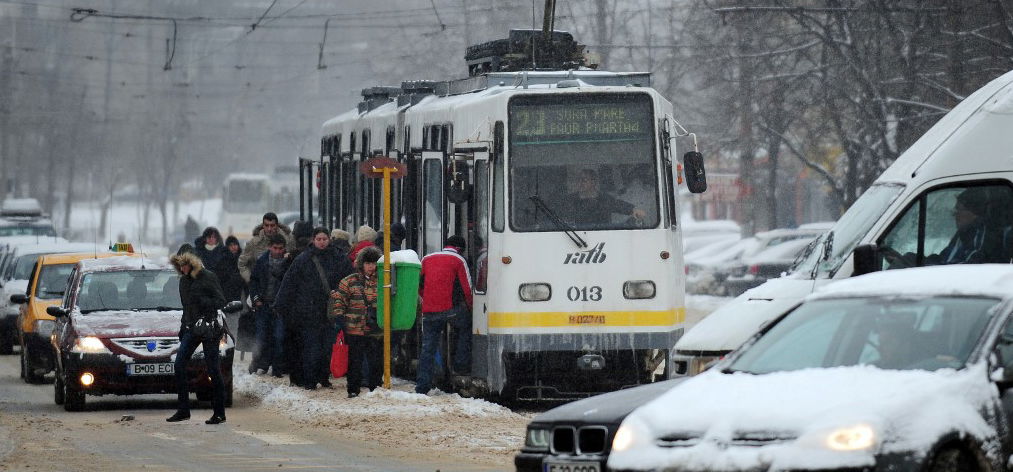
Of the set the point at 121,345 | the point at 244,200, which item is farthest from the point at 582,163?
the point at 244,200

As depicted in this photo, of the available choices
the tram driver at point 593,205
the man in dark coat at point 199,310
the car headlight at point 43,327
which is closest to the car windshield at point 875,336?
the man in dark coat at point 199,310

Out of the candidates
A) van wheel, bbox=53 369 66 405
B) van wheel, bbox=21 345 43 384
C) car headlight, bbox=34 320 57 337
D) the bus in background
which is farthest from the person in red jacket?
the bus in background

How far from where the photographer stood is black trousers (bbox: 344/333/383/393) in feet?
59.7

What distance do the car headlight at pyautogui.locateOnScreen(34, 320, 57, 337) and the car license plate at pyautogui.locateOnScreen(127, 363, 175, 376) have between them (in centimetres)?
480

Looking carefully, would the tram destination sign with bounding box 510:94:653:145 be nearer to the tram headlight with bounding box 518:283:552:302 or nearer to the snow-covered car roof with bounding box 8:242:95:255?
the tram headlight with bounding box 518:283:552:302

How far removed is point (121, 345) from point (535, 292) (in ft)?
12.4

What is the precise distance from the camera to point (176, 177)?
108 meters

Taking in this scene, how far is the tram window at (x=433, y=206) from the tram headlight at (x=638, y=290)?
259 cm

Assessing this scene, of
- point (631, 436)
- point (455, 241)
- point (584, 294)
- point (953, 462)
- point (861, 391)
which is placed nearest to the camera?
point (953, 462)

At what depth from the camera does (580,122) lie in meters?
18.0

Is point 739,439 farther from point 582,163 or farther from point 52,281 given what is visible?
point 52,281

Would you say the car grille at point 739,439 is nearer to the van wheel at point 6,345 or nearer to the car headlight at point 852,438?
the car headlight at point 852,438

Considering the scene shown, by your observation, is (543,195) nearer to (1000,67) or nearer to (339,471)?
(339,471)

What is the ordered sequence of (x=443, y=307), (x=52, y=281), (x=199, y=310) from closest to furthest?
1. (x=199, y=310)
2. (x=443, y=307)
3. (x=52, y=281)
